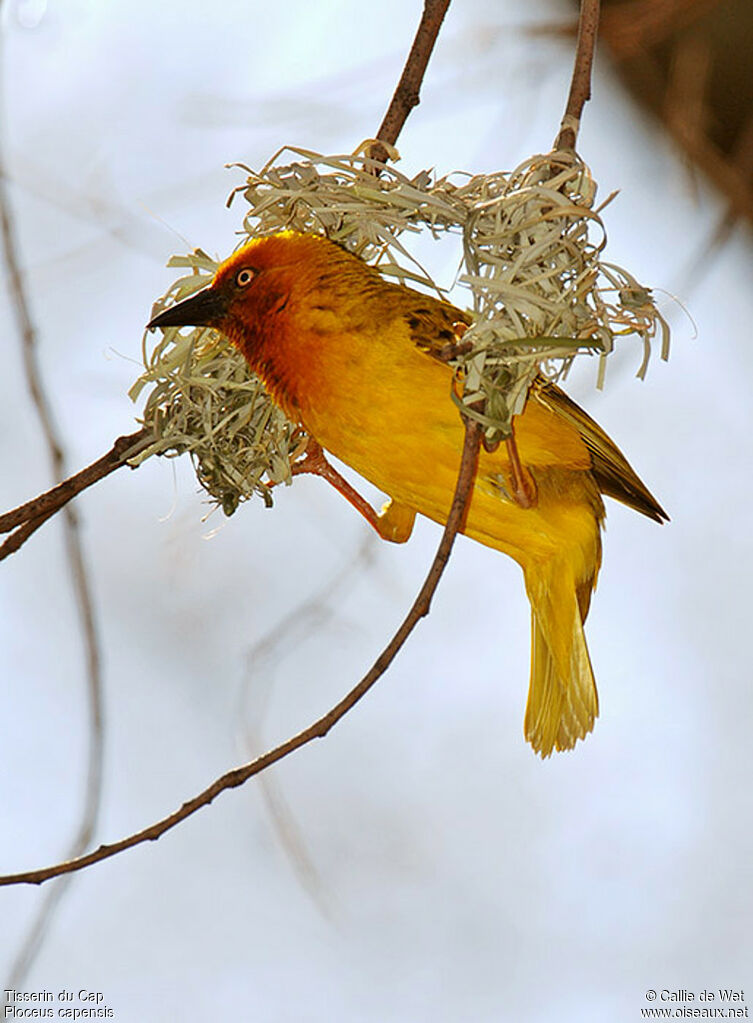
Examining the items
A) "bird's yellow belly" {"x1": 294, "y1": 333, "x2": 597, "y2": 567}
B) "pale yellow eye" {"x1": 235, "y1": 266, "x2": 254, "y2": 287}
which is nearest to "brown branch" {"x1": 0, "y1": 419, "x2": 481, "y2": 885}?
"bird's yellow belly" {"x1": 294, "y1": 333, "x2": 597, "y2": 567}

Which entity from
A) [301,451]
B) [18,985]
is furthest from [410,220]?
[18,985]

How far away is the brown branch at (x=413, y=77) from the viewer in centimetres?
196

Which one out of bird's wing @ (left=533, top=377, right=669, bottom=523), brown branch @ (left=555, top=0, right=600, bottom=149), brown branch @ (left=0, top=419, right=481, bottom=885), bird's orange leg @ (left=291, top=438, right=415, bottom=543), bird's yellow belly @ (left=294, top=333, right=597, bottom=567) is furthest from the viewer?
bird's orange leg @ (left=291, top=438, right=415, bottom=543)

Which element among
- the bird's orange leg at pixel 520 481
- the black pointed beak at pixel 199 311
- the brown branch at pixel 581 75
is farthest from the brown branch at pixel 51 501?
the brown branch at pixel 581 75

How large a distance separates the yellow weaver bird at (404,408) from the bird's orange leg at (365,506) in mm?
244

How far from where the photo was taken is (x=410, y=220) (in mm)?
1927

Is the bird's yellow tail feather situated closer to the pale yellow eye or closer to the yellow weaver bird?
the yellow weaver bird

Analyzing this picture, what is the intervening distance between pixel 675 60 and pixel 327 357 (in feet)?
3.68

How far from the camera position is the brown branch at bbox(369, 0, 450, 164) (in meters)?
1.96

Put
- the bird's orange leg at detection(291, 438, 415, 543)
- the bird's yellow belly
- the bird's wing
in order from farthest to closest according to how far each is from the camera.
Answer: the bird's orange leg at detection(291, 438, 415, 543)
the bird's wing
the bird's yellow belly

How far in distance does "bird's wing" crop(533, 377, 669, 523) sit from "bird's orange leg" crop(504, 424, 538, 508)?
9 centimetres

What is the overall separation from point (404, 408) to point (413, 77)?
0.52 meters

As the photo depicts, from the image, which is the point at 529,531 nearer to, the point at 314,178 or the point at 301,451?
the point at 301,451

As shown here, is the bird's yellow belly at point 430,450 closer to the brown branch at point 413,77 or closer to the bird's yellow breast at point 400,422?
the bird's yellow breast at point 400,422
